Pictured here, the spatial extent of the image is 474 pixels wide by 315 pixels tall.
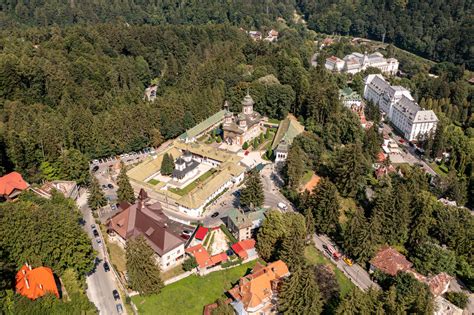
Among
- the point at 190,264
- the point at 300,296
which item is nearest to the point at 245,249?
the point at 190,264

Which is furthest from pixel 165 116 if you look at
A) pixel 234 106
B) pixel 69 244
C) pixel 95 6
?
pixel 95 6

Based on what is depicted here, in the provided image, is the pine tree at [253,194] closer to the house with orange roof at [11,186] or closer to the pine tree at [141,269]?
the pine tree at [141,269]

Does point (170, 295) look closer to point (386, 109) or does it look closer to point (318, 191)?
point (318, 191)

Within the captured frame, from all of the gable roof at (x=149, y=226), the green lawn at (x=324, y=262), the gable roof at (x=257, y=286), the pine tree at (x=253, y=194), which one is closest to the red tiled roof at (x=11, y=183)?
the gable roof at (x=149, y=226)

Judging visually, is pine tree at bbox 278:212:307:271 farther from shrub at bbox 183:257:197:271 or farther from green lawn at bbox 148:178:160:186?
green lawn at bbox 148:178:160:186

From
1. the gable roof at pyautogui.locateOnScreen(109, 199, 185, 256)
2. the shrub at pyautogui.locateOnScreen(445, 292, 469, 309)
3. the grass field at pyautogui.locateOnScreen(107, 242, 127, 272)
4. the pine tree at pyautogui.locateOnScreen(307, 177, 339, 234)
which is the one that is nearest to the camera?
the shrub at pyautogui.locateOnScreen(445, 292, 469, 309)

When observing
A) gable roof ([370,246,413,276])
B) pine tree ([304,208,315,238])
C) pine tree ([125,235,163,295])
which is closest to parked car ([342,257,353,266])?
gable roof ([370,246,413,276])
